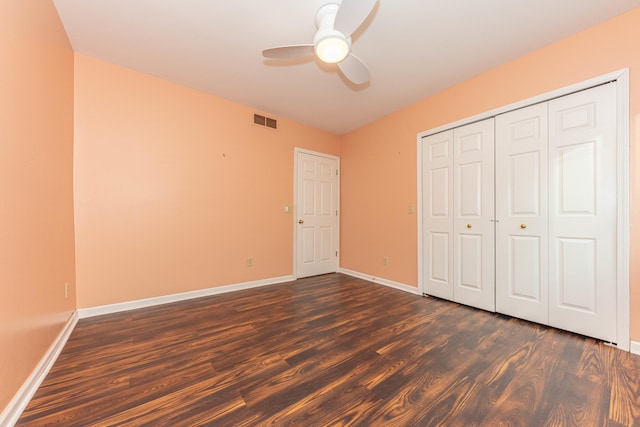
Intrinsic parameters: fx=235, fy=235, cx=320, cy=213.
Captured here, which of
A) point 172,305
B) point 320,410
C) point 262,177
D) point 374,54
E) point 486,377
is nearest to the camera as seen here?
point 320,410

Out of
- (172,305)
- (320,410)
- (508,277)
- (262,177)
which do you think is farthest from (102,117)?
(508,277)

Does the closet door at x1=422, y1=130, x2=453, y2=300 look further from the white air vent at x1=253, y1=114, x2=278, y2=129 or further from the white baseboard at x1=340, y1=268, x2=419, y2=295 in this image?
the white air vent at x1=253, y1=114, x2=278, y2=129

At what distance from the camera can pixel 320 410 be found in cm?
127

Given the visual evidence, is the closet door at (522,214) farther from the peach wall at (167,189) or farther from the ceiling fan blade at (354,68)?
the peach wall at (167,189)

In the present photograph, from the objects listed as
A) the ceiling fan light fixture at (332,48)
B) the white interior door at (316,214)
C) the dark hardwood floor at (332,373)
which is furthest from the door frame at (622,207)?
the white interior door at (316,214)

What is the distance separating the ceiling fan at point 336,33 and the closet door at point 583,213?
2.00m

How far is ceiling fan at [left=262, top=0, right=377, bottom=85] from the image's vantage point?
59.9 inches

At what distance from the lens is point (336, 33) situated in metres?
1.68

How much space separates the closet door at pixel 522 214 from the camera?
7.54 ft

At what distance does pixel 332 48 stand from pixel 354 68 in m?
0.43

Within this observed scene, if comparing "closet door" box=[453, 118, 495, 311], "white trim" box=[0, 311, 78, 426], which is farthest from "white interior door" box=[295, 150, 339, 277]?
"white trim" box=[0, 311, 78, 426]

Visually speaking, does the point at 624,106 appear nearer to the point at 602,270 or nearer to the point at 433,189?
the point at 602,270

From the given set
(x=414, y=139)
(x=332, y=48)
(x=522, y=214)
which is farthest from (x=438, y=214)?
(x=332, y=48)

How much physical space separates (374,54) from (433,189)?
181 cm
